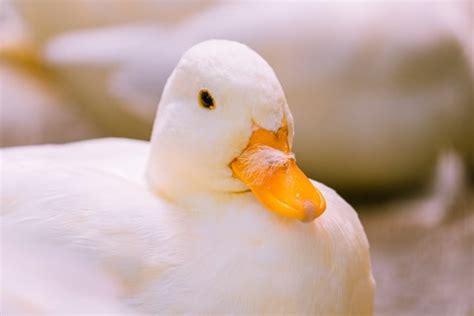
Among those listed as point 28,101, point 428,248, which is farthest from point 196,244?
point 28,101

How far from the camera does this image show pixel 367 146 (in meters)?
1.69

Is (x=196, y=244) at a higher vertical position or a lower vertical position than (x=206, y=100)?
lower

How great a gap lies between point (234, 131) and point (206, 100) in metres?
0.04

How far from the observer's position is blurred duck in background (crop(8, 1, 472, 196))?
165 centimetres

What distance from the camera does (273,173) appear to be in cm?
86

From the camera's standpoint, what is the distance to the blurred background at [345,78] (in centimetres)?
164

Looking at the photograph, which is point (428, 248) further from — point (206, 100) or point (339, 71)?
point (206, 100)

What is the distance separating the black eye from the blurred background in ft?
2.46

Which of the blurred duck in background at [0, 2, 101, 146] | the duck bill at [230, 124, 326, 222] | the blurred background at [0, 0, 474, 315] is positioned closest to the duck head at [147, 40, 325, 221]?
the duck bill at [230, 124, 326, 222]

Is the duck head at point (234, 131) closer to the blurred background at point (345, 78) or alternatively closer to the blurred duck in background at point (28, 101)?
the blurred background at point (345, 78)

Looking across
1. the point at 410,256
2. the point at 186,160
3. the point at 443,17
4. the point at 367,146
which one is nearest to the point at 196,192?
the point at 186,160

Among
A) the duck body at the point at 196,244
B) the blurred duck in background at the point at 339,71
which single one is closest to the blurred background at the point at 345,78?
the blurred duck in background at the point at 339,71

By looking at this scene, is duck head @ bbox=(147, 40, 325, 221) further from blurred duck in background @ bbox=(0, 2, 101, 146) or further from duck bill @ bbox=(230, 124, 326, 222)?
blurred duck in background @ bbox=(0, 2, 101, 146)

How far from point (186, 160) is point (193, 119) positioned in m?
0.04
